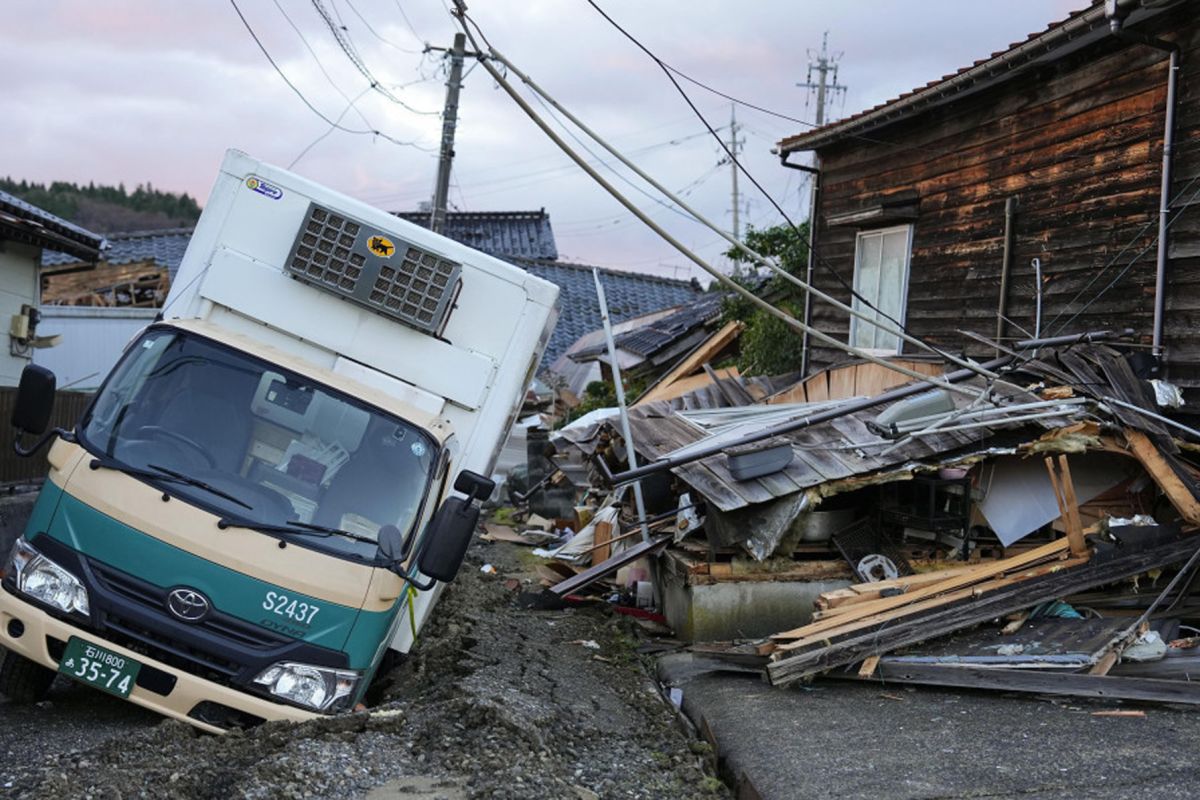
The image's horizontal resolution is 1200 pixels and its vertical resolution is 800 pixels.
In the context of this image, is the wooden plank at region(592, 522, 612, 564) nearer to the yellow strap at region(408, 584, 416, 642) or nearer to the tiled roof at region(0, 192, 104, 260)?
the yellow strap at region(408, 584, 416, 642)

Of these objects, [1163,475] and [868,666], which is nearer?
[868,666]

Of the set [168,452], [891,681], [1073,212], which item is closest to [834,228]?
[1073,212]

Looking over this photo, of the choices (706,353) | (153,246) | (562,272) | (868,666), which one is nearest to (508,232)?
→ (562,272)

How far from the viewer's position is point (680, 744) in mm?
6637

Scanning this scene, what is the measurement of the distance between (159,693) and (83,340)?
56.1 ft

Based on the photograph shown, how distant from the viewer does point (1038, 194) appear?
10.8 meters

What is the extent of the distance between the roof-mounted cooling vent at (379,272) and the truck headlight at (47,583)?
2.23 meters

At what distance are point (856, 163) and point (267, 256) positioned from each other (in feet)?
30.0

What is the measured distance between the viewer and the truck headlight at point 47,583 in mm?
5598

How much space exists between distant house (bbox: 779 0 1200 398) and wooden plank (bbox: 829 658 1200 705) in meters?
2.99

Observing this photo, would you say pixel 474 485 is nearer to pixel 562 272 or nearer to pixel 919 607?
pixel 919 607

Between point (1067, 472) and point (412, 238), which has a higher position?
point (412, 238)

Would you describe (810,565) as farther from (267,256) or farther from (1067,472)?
(267,256)

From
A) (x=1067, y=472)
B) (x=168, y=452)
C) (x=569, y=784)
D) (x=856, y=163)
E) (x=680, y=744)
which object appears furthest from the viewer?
(x=856, y=163)
